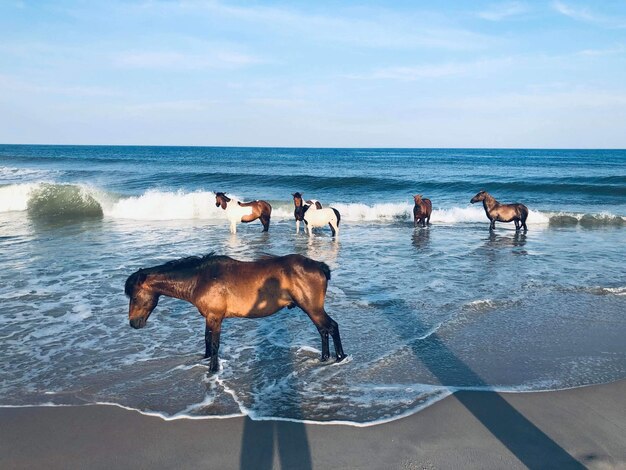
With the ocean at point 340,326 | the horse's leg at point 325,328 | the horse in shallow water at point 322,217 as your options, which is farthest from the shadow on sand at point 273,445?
the horse in shallow water at point 322,217

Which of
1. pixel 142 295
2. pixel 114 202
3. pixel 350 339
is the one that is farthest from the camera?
pixel 114 202

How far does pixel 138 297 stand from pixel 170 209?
18172 mm

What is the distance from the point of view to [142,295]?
19.8ft

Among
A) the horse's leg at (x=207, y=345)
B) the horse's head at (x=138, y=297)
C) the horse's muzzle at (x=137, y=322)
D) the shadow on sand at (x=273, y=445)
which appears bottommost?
the shadow on sand at (x=273, y=445)

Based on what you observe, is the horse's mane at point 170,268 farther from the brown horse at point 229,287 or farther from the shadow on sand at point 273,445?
the shadow on sand at point 273,445

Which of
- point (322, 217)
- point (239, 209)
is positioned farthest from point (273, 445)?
point (239, 209)

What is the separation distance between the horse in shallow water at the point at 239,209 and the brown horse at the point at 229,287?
11.1 metres

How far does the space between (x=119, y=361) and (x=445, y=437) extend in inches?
164

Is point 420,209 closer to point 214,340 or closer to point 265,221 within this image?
point 265,221

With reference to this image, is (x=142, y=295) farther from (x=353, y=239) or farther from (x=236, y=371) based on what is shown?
(x=353, y=239)

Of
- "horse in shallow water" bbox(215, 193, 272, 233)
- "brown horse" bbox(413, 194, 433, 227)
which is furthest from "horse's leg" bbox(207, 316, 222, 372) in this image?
"brown horse" bbox(413, 194, 433, 227)

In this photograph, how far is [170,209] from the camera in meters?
23.5

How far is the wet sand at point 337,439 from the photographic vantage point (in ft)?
14.1

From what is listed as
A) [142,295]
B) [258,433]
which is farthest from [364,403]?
[142,295]
